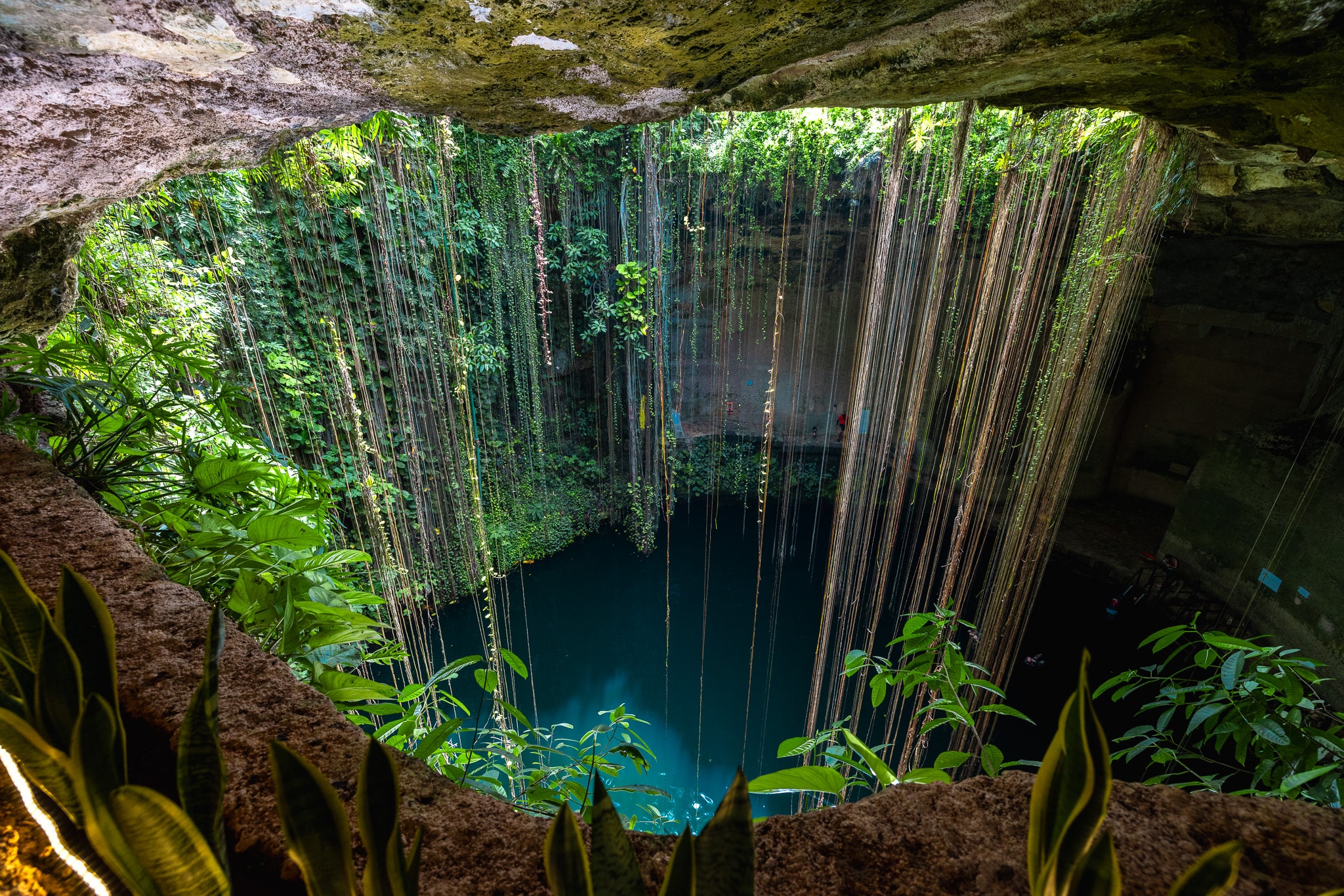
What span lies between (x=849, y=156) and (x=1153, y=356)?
11.4 feet

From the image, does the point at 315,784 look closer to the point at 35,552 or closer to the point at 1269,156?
the point at 35,552

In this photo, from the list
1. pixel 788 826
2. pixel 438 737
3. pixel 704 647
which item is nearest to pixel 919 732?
pixel 788 826

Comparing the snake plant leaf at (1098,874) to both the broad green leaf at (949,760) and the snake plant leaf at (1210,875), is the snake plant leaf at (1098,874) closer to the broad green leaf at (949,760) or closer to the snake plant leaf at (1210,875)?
the snake plant leaf at (1210,875)

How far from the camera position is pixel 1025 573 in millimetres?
2998

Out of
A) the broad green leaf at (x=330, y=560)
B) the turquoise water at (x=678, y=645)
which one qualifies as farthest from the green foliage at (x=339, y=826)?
the turquoise water at (x=678, y=645)

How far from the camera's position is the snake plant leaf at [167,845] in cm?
30

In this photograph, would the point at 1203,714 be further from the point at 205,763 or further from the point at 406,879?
the point at 205,763

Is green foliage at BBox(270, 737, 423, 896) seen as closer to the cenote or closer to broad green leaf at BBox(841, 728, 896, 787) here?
the cenote

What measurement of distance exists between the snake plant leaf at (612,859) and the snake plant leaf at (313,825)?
0.48ft

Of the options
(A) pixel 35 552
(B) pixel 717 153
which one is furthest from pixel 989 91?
(B) pixel 717 153

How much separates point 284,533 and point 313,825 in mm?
733

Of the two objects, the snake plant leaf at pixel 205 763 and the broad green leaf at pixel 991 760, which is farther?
the broad green leaf at pixel 991 760

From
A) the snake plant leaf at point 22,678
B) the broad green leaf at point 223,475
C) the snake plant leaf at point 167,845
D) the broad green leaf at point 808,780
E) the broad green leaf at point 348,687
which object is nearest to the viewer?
the snake plant leaf at point 167,845

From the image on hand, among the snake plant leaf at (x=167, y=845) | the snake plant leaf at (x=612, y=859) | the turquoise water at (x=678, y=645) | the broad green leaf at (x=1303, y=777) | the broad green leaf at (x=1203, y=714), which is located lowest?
the turquoise water at (x=678, y=645)
